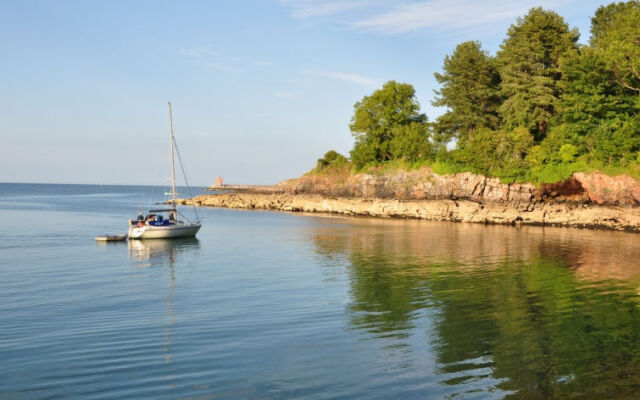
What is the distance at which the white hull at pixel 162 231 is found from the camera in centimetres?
4272

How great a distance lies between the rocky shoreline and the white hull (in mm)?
35296

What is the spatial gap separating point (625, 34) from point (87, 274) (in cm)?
6323

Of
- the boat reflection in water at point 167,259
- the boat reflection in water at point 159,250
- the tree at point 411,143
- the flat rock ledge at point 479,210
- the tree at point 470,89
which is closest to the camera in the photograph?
the boat reflection in water at point 167,259

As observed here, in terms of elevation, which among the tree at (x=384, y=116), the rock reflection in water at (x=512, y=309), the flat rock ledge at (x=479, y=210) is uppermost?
the tree at (x=384, y=116)

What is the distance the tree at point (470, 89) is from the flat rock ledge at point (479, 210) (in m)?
13.1

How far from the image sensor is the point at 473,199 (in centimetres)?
6606

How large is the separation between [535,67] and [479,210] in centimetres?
2185

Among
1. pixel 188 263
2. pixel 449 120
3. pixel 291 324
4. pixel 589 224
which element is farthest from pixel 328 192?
pixel 291 324

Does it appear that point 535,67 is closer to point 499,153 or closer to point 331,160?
point 499,153

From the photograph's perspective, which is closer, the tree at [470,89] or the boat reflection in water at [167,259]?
the boat reflection in water at [167,259]

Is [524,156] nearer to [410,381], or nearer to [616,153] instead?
[616,153]

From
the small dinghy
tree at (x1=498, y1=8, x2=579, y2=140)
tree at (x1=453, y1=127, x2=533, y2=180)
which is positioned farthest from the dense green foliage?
the small dinghy

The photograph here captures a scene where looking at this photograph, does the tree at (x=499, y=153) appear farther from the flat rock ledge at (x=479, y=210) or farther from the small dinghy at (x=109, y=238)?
the small dinghy at (x=109, y=238)

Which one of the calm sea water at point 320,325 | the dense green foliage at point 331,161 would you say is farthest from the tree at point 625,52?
the dense green foliage at point 331,161
